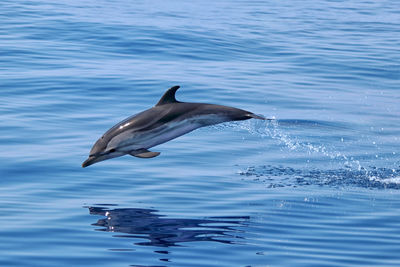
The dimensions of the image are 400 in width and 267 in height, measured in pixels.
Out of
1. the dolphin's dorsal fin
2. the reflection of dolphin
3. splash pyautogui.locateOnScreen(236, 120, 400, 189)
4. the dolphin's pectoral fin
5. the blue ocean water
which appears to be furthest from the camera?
splash pyautogui.locateOnScreen(236, 120, 400, 189)

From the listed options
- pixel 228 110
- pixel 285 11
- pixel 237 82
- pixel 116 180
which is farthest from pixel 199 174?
pixel 285 11

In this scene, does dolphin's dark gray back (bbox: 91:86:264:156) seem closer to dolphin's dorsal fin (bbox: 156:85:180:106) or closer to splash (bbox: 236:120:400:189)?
dolphin's dorsal fin (bbox: 156:85:180:106)

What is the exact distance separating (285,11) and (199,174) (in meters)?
25.0

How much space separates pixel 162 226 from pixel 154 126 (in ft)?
4.16

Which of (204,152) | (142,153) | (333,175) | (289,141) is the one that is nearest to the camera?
(142,153)

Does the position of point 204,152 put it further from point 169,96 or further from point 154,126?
point 154,126

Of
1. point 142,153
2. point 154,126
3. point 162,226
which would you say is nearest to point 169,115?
point 154,126

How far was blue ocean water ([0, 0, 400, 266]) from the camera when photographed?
9.51 meters

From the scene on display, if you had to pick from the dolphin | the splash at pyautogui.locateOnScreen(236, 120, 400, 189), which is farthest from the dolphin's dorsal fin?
the splash at pyautogui.locateOnScreen(236, 120, 400, 189)

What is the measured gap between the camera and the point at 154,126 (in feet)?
34.4

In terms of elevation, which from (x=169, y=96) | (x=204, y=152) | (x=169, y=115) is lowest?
(x=204, y=152)

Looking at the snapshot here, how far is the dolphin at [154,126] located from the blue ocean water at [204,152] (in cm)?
80

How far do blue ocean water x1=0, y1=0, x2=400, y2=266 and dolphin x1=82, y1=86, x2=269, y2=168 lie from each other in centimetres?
80

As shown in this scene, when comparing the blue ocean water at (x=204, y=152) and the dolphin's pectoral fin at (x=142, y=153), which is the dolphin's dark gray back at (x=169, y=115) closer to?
the dolphin's pectoral fin at (x=142, y=153)
